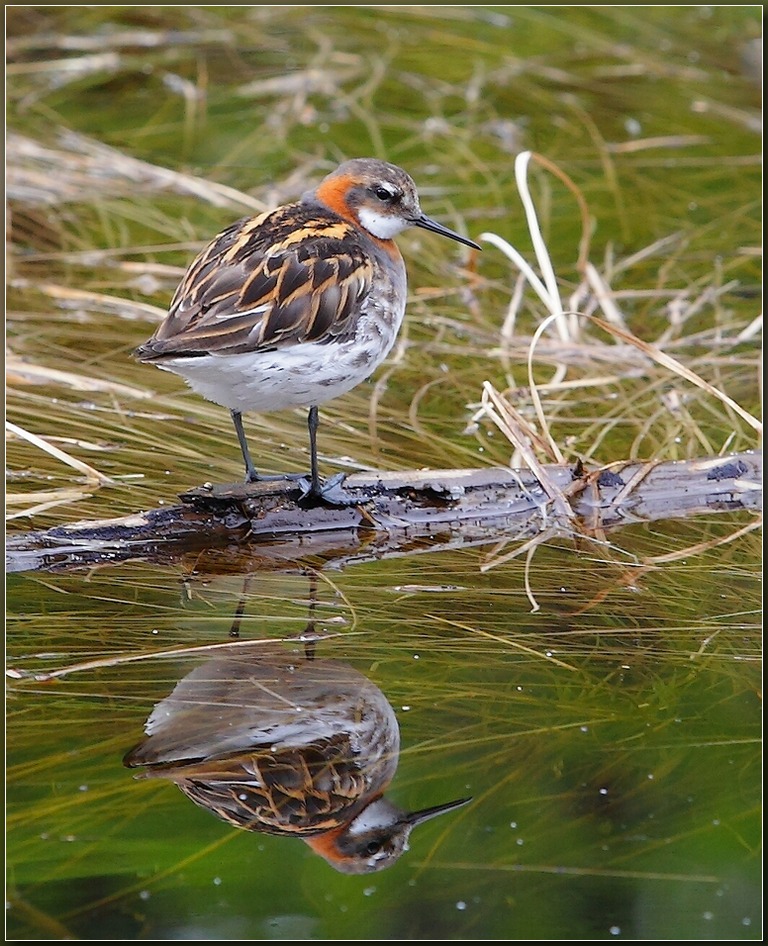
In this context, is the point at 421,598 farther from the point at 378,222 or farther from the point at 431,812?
the point at 378,222

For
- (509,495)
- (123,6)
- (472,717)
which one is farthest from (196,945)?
(123,6)

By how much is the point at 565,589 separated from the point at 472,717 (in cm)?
81

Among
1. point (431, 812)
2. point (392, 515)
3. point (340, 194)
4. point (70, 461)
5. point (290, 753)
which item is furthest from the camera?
point (340, 194)

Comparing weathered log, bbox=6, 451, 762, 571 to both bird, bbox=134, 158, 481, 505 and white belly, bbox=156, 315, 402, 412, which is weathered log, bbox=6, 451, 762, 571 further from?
white belly, bbox=156, 315, 402, 412

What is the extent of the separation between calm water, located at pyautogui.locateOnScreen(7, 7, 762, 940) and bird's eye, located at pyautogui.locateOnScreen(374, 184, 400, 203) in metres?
0.87

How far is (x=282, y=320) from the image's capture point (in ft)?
14.0

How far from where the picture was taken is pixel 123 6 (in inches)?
354

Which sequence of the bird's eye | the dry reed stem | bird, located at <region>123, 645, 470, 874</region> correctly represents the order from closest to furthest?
bird, located at <region>123, 645, 470, 874</region> → the dry reed stem → the bird's eye

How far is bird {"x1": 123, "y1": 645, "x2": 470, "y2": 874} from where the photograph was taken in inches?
120

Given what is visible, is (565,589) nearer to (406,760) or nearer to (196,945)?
(406,760)

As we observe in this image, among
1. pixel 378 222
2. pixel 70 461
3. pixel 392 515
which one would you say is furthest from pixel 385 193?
pixel 70 461

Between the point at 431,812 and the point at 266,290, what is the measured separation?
1881 millimetres

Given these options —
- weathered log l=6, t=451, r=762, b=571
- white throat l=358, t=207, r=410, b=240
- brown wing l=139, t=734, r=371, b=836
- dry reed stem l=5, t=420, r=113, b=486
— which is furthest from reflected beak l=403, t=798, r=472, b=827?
white throat l=358, t=207, r=410, b=240

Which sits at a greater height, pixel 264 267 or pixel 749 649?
pixel 264 267
